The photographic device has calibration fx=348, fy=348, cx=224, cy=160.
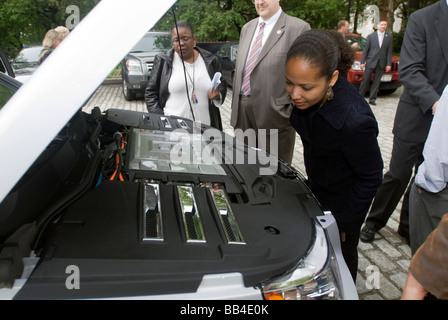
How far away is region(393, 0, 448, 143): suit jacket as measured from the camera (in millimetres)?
2385

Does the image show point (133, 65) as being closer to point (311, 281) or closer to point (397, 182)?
point (397, 182)

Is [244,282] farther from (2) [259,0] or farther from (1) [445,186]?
(2) [259,0]

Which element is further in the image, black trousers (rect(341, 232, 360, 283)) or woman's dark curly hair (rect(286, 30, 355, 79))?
black trousers (rect(341, 232, 360, 283))

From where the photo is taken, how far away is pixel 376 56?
8.05m

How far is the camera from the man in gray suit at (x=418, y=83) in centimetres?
239

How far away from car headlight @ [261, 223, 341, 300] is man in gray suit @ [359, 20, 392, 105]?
25.3 feet

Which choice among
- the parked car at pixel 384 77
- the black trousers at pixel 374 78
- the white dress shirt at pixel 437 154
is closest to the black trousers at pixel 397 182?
the white dress shirt at pixel 437 154

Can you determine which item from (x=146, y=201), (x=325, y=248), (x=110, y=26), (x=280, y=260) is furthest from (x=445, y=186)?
(x=110, y=26)

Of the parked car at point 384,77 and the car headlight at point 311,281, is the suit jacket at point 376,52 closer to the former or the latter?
the parked car at point 384,77

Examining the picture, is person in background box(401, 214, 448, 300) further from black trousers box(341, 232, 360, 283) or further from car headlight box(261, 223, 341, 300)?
black trousers box(341, 232, 360, 283)

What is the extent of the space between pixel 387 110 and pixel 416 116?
5.87 meters

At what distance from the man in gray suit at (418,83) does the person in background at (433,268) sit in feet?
5.40

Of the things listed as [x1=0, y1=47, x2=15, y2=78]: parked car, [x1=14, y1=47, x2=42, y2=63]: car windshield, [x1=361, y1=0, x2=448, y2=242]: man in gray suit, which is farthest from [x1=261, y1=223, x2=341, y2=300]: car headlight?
[x1=14, y1=47, x2=42, y2=63]: car windshield

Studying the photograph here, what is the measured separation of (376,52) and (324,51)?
7545 millimetres
